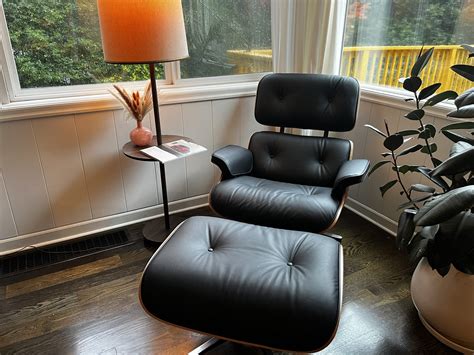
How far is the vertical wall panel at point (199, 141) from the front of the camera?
216cm

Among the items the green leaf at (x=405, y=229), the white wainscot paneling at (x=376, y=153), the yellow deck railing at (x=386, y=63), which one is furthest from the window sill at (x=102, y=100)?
the green leaf at (x=405, y=229)

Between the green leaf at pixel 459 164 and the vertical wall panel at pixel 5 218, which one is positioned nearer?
the green leaf at pixel 459 164

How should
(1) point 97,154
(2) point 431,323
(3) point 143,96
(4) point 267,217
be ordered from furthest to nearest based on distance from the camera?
(1) point 97,154 < (3) point 143,96 < (4) point 267,217 < (2) point 431,323

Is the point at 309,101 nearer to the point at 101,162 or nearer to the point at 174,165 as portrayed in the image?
the point at 174,165

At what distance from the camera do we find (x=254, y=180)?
1845mm

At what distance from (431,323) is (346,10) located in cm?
174

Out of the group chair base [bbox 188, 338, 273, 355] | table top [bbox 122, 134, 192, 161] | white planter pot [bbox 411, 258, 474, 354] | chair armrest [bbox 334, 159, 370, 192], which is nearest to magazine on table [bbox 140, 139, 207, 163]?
table top [bbox 122, 134, 192, 161]

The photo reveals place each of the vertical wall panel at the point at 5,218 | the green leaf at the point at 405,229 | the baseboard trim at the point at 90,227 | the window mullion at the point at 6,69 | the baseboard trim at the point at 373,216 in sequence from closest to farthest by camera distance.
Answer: the green leaf at the point at 405,229
the window mullion at the point at 6,69
the vertical wall panel at the point at 5,218
the baseboard trim at the point at 90,227
the baseboard trim at the point at 373,216

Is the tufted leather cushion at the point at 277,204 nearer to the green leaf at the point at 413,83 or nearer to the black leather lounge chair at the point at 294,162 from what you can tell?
the black leather lounge chair at the point at 294,162

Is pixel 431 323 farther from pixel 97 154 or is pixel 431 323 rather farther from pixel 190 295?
pixel 97 154

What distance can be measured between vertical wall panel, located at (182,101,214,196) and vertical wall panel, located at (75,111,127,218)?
44 centimetres

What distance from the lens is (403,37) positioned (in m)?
1.93

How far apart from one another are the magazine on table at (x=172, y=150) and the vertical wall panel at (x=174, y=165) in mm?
250

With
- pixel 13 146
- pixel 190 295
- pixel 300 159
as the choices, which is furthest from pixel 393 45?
pixel 13 146
